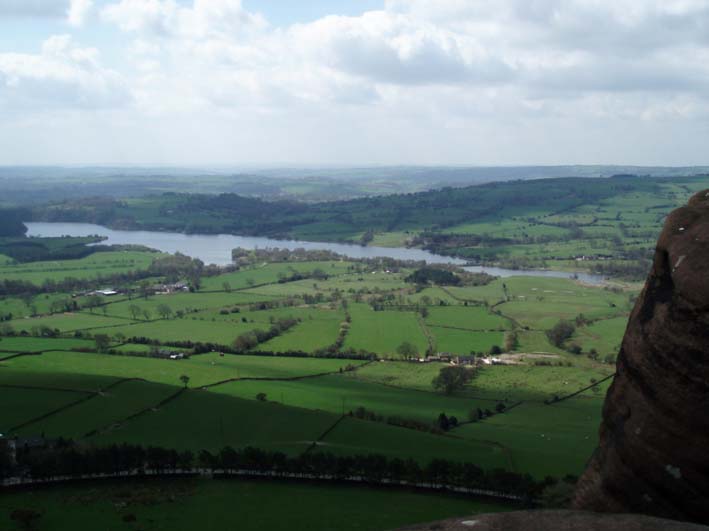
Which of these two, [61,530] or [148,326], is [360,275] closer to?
[148,326]

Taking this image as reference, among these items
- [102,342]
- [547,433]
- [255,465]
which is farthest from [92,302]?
[547,433]

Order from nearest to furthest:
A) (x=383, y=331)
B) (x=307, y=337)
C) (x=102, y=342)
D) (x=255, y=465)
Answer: (x=255, y=465)
(x=102, y=342)
(x=307, y=337)
(x=383, y=331)

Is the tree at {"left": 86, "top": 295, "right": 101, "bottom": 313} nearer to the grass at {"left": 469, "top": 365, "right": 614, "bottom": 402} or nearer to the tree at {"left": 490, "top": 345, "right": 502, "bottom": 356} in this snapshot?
the tree at {"left": 490, "top": 345, "right": 502, "bottom": 356}

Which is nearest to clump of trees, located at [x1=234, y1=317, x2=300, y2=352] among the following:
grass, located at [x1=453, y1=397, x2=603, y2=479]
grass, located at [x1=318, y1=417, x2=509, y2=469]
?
grass, located at [x1=318, y1=417, x2=509, y2=469]

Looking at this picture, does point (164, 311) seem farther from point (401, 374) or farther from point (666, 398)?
point (666, 398)

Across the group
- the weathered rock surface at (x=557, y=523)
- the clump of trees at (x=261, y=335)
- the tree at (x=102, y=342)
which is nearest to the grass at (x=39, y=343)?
the tree at (x=102, y=342)

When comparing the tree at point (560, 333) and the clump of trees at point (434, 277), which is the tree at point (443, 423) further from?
the clump of trees at point (434, 277)
